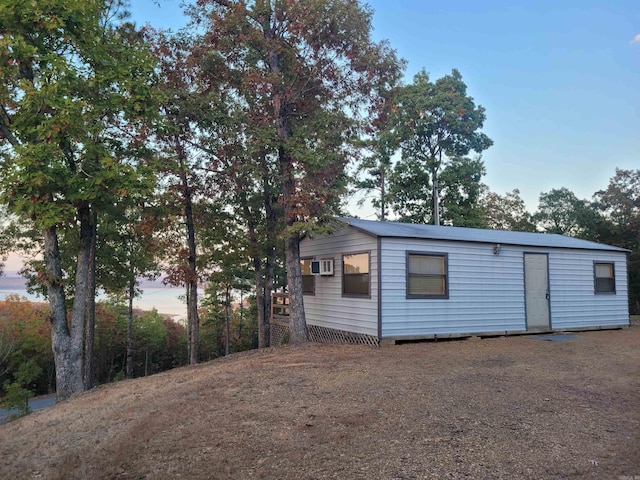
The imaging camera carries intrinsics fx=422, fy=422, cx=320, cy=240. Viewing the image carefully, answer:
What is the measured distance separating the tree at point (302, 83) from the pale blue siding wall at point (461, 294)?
2.25 metres

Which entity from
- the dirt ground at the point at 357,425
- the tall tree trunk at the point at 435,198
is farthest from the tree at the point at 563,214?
the dirt ground at the point at 357,425

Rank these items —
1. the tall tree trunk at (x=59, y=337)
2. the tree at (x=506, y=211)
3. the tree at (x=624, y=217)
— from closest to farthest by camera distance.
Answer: the tall tree trunk at (x=59, y=337) < the tree at (x=624, y=217) < the tree at (x=506, y=211)

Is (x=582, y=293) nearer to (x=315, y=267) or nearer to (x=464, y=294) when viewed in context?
(x=464, y=294)

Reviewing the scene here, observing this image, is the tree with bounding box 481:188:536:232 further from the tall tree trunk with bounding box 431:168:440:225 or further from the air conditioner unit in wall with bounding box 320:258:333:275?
the air conditioner unit in wall with bounding box 320:258:333:275

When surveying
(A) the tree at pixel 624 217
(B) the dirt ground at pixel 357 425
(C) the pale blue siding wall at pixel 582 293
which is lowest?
(B) the dirt ground at pixel 357 425

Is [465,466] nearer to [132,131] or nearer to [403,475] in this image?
[403,475]

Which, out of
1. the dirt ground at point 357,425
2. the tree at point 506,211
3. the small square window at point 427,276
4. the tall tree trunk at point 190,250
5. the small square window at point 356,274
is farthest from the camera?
the tree at point 506,211

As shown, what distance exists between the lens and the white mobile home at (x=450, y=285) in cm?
918

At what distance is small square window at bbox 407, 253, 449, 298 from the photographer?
9.37 m

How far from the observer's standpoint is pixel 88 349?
45.9 ft

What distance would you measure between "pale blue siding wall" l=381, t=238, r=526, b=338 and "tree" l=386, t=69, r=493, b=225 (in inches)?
451

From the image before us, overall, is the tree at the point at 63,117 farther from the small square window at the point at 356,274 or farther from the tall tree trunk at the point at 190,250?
the small square window at the point at 356,274

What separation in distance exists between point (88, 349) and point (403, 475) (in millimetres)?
13981

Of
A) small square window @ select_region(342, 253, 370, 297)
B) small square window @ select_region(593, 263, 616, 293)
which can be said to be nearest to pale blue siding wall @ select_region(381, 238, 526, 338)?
small square window @ select_region(342, 253, 370, 297)
